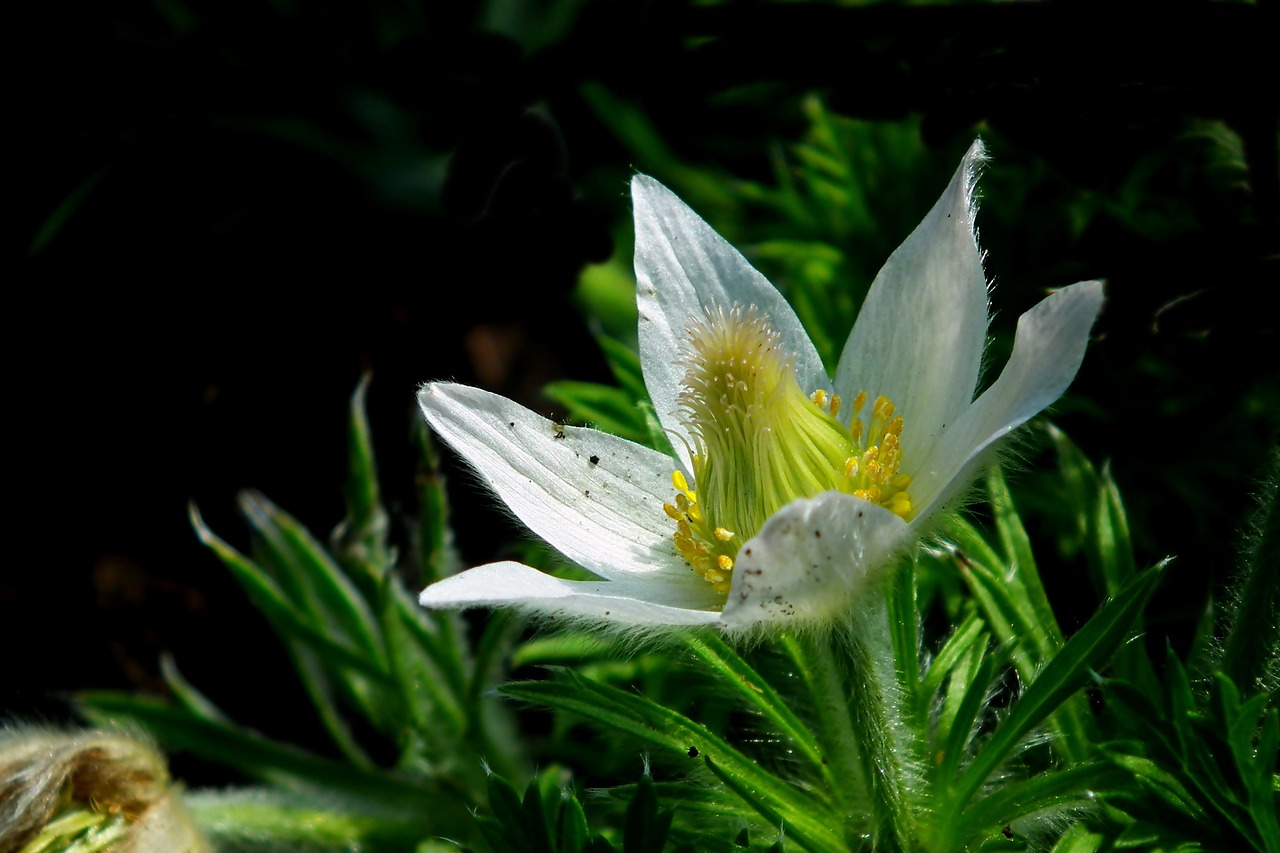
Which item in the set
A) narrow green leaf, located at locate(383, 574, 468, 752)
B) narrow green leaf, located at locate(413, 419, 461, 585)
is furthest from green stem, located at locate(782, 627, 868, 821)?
narrow green leaf, located at locate(383, 574, 468, 752)

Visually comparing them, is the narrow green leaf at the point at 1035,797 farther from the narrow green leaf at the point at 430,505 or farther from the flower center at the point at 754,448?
the narrow green leaf at the point at 430,505

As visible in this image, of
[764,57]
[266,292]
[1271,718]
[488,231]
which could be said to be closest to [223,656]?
[266,292]

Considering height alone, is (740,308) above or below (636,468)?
above

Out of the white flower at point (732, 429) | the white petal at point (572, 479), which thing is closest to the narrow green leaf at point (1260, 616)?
the white flower at point (732, 429)

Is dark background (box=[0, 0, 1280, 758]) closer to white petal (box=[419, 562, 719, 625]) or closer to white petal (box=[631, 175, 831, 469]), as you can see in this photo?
white petal (box=[631, 175, 831, 469])

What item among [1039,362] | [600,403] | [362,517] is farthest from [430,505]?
[1039,362]

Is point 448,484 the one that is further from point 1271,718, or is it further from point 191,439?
point 1271,718

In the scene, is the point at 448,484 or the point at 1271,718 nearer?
the point at 1271,718

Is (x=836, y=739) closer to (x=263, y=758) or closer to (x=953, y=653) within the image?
(x=953, y=653)
